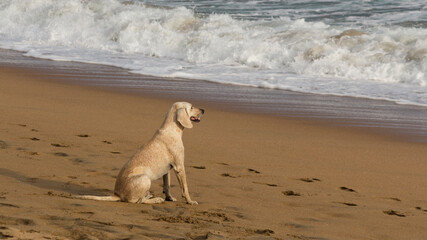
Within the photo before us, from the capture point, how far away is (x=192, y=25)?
20812 mm

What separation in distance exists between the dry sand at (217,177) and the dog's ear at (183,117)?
2.15 ft

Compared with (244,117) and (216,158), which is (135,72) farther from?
(216,158)

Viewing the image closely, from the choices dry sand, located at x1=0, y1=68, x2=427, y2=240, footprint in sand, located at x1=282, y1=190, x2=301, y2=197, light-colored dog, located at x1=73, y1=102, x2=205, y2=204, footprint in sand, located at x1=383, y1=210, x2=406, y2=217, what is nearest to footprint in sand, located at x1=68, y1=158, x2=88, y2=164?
dry sand, located at x1=0, y1=68, x2=427, y2=240

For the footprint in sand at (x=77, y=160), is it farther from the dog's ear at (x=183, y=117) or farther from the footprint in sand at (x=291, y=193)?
the footprint in sand at (x=291, y=193)

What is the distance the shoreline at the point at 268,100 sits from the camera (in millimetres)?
9836

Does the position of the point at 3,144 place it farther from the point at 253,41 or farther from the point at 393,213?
the point at 253,41

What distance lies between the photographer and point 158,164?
221 inches

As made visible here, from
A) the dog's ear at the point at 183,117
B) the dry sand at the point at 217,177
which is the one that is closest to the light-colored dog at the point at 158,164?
the dog's ear at the point at 183,117

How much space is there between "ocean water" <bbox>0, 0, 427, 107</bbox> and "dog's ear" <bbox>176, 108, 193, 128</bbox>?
6.87 m

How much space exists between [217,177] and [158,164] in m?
1.08

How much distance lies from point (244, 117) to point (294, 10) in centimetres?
1529

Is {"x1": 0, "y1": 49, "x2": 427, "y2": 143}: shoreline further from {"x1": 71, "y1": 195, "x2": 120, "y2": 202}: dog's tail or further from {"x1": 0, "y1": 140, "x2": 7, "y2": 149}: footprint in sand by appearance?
{"x1": 71, "y1": 195, "x2": 120, "y2": 202}: dog's tail

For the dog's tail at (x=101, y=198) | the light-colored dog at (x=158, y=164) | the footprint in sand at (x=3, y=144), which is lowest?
the footprint in sand at (x=3, y=144)

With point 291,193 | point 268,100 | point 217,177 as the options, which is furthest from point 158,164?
point 268,100
